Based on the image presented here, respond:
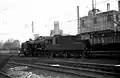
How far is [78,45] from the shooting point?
69.9 feet

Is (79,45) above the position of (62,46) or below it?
above

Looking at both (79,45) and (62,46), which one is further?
(62,46)

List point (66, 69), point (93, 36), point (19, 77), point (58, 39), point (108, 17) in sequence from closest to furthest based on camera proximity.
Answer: point (19, 77) < point (66, 69) < point (93, 36) < point (58, 39) < point (108, 17)

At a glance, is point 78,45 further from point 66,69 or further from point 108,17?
point 108,17

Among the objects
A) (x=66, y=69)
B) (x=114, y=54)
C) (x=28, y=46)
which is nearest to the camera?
(x=66, y=69)

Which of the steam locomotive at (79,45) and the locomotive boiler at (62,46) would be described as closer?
A: the steam locomotive at (79,45)

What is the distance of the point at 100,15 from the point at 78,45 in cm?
2605

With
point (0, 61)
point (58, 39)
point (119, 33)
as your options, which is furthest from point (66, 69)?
point (58, 39)

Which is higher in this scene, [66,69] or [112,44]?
Result: [112,44]

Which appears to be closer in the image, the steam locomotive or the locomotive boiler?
the steam locomotive

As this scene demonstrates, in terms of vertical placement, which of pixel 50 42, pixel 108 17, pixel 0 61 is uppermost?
pixel 108 17

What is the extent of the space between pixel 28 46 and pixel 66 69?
20488mm

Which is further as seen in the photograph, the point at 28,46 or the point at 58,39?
the point at 28,46

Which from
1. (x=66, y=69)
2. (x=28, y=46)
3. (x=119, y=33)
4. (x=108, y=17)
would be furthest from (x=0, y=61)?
(x=108, y=17)
